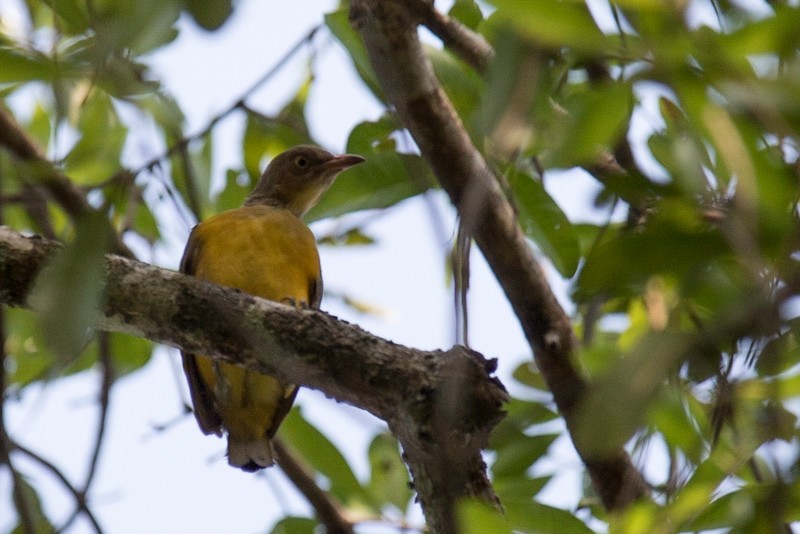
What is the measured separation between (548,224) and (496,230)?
340mm

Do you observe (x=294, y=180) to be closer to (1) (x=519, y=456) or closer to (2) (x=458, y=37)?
(2) (x=458, y=37)

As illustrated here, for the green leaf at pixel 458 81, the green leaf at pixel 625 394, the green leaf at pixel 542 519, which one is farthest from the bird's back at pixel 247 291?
the green leaf at pixel 625 394

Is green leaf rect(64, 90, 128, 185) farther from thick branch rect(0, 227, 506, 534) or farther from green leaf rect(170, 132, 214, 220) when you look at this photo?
thick branch rect(0, 227, 506, 534)

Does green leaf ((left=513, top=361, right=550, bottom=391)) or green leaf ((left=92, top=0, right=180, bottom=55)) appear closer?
green leaf ((left=92, top=0, right=180, bottom=55))

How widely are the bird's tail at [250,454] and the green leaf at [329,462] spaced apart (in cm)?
16

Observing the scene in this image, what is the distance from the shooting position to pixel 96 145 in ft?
19.7

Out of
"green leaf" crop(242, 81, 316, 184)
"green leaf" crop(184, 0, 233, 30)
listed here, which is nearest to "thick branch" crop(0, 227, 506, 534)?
"green leaf" crop(184, 0, 233, 30)

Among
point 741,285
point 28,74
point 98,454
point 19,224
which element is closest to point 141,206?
point 19,224

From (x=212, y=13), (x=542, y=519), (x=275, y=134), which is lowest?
(x=542, y=519)

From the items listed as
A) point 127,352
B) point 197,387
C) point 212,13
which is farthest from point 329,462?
point 212,13

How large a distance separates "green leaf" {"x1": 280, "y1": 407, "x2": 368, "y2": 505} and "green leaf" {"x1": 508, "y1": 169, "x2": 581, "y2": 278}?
4.83ft

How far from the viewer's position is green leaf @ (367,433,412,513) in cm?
525

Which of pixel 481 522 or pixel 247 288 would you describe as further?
pixel 247 288

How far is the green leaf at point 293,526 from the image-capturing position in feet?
16.0
